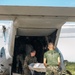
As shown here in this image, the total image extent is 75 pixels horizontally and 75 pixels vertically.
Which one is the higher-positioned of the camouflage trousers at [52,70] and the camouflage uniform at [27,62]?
the camouflage uniform at [27,62]

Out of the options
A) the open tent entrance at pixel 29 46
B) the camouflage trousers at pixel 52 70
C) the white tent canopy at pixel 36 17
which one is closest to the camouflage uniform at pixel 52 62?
the camouflage trousers at pixel 52 70

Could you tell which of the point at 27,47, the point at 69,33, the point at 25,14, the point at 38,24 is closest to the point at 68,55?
the point at 69,33

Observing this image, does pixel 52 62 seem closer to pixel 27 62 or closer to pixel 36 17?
pixel 36 17

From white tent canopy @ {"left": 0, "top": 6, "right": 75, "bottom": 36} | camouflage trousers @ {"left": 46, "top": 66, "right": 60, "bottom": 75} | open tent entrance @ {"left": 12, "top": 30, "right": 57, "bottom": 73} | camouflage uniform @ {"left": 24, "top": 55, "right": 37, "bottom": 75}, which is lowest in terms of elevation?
camouflage trousers @ {"left": 46, "top": 66, "right": 60, "bottom": 75}

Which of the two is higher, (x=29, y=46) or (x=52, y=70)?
(x=29, y=46)

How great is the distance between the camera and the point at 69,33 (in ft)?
51.7

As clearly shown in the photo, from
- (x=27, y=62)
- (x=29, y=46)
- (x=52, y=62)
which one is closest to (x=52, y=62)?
(x=52, y=62)

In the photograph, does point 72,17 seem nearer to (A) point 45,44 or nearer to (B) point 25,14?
(B) point 25,14

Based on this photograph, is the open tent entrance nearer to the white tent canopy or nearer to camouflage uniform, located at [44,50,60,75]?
the white tent canopy

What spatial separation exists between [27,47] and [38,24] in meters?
2.18

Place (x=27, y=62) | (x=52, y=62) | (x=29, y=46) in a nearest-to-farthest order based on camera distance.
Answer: (x=52, y=62) → (x=27, y=62) → (x=29, y=46)

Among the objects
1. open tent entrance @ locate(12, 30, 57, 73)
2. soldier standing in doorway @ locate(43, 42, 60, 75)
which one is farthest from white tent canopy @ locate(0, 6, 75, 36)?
soldier standing in doorway @ locate(43, 42, 60, 75)

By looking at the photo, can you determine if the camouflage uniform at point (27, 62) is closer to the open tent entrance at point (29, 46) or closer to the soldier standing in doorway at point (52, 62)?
the open tent entrance at point (29, 46)

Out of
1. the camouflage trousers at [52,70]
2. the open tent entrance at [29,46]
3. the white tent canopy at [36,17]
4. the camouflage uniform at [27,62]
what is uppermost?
the white tent canopy at [36,17]
